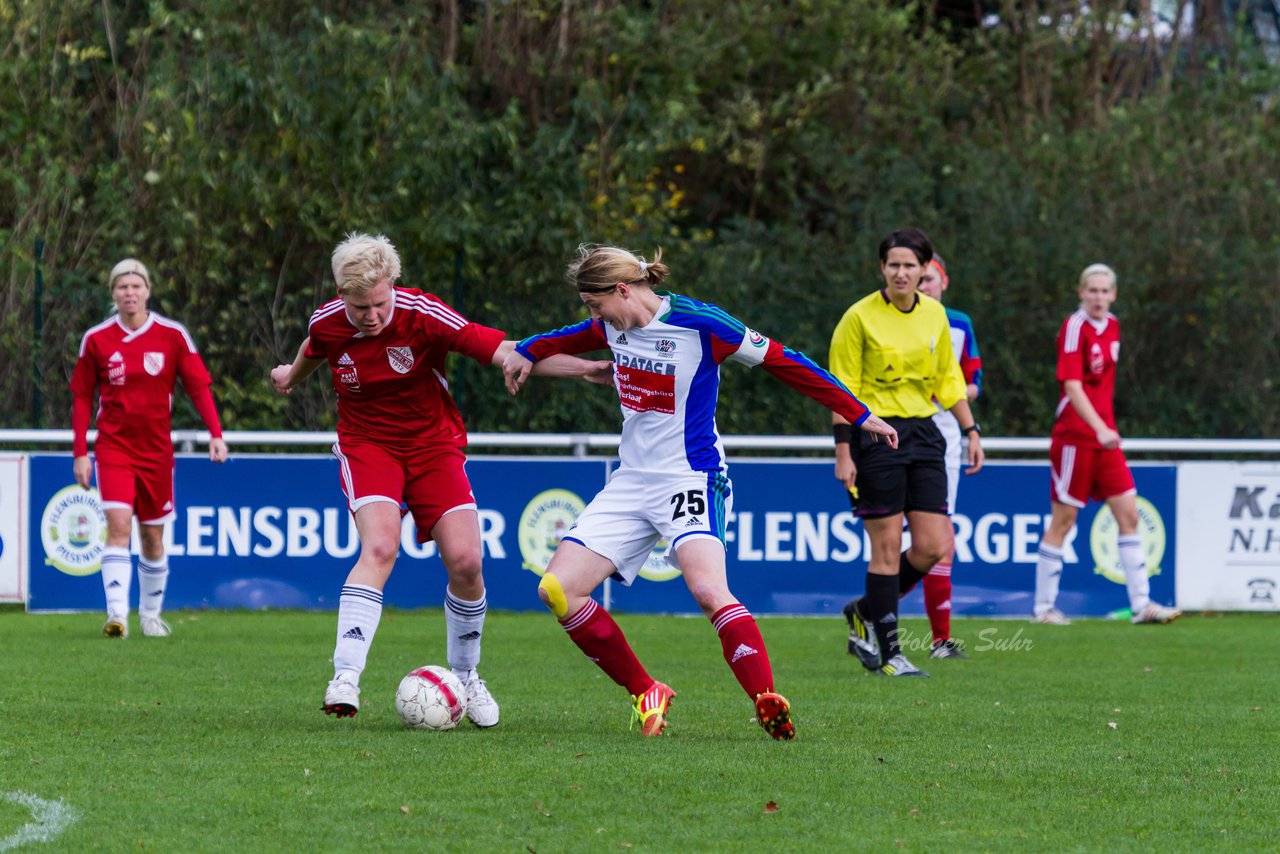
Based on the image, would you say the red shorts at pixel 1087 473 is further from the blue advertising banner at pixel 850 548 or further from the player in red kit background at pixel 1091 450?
the blue advertising banner at pixel 850 548

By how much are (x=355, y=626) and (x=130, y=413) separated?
174 inches

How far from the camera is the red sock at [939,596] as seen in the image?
9.95 metres

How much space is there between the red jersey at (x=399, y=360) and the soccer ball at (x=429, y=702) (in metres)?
0.92

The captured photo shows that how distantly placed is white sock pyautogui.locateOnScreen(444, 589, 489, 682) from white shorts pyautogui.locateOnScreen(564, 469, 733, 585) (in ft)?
1.99

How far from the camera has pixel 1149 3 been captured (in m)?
22.6

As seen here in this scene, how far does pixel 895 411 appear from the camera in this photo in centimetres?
897

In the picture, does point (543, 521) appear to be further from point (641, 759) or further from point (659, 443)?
point (641, 759)

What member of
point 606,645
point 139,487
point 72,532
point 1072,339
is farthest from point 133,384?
point 1072,339

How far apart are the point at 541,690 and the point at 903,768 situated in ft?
9.15

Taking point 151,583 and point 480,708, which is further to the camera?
point 151,583

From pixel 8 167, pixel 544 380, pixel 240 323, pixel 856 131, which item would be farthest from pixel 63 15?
pixel 856 131

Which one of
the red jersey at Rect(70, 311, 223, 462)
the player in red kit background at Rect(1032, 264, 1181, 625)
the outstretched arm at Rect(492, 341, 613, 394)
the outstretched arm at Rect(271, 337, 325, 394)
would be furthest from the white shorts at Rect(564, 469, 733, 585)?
the player in red kit background at Rect(1032, 264, 1181, 625)

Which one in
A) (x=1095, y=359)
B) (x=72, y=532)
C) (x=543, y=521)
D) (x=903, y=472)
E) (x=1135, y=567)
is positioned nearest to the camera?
(x=903, y=472)

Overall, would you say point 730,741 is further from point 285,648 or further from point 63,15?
point 63,15
